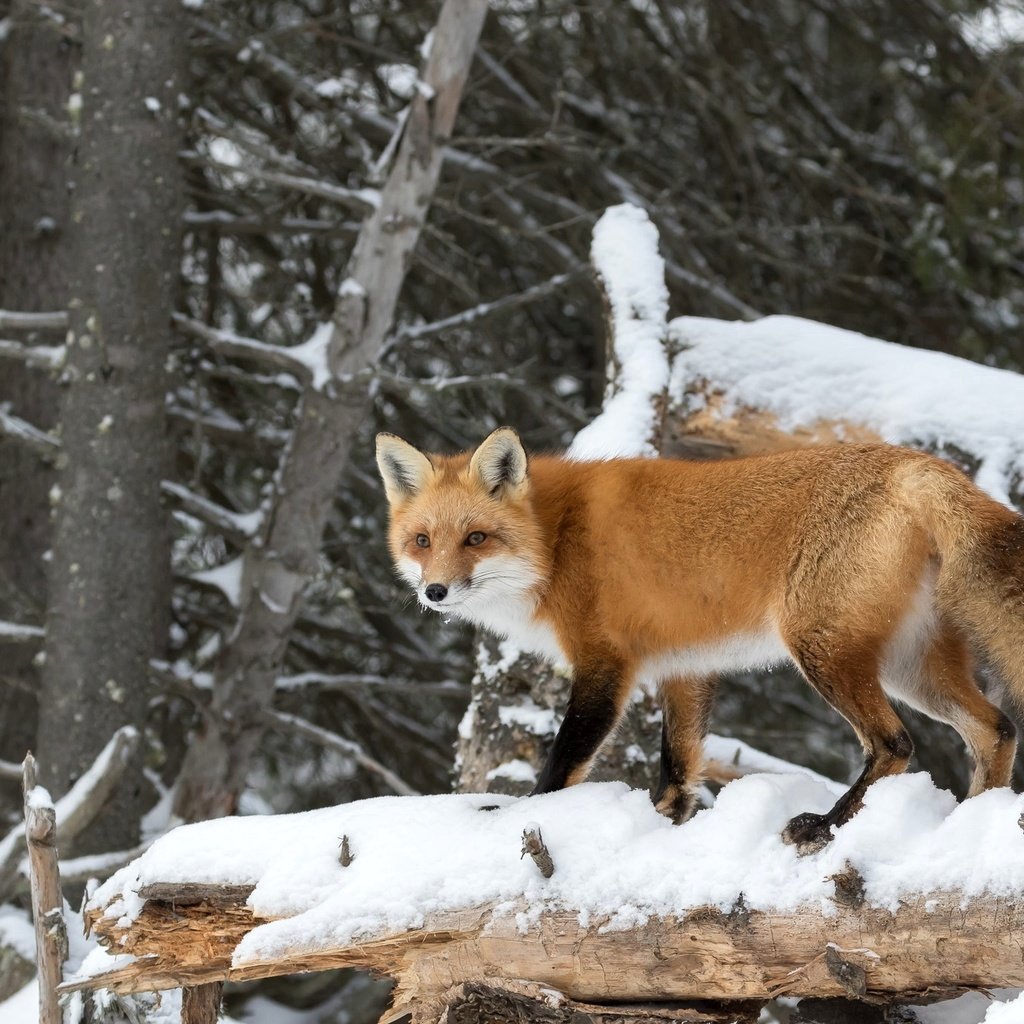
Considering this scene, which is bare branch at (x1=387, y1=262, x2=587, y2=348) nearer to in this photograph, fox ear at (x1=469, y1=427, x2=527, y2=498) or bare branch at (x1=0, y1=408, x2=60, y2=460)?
bare branch at (x1=0, y1=408, x2=60, y2=460)

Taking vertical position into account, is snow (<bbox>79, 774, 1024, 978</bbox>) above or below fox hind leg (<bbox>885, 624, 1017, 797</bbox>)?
below

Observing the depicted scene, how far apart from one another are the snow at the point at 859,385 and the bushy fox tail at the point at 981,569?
1.88 metres

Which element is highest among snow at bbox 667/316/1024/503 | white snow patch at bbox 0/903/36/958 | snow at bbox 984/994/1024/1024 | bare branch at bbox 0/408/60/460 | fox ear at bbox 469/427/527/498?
snow at bbox 667/316/1024/503

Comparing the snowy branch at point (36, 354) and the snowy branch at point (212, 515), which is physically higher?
the snowy branch at point (36, 354)

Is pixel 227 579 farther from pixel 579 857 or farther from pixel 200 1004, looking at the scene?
pixel 579 857

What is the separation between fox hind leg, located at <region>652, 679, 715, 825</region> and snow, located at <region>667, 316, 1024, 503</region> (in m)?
1.77

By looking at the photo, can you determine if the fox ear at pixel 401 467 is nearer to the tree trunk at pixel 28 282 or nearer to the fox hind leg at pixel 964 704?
the fox hind leg at pixel 964 704

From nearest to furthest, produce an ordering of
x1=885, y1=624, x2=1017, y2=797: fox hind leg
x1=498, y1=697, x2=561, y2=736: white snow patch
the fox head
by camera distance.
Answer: x1=885, y1=624, x2=1017, y2=797: fox hind leg, the fox head, x1=498, y1=697, x2=561, y2=736: white snow patch

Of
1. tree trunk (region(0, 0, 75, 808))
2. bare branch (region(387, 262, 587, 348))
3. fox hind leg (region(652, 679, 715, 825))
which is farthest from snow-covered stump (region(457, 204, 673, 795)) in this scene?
tree trunk (region(0, 0, 75, 808))

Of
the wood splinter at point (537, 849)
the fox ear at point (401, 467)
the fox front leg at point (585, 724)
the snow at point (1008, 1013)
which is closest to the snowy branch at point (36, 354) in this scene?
the fox ear at point (401, 467)

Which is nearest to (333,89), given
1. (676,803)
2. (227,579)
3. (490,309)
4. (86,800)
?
(490,309)

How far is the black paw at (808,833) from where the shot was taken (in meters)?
3.10

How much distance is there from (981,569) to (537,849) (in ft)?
4.49

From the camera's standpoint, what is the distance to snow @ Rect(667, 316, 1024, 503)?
521cm
